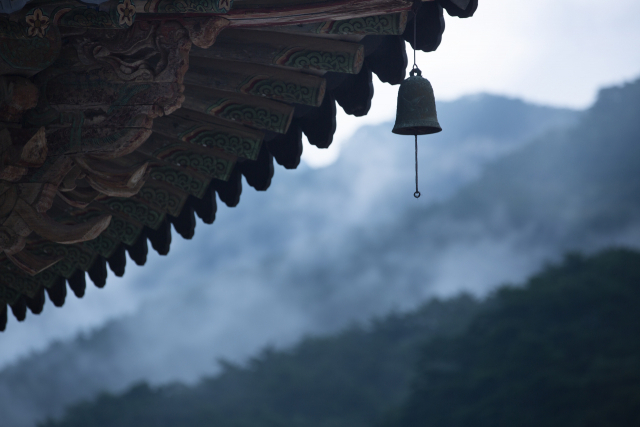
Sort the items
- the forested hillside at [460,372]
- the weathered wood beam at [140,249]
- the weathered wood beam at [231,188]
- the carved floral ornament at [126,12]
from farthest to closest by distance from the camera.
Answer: the forested hillside at [460,372] → the weathered wood beam at [140,249] → the weathered wood beam at [231,188] → the carved floral ornament at [126,12]

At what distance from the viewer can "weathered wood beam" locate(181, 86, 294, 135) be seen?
320 cm

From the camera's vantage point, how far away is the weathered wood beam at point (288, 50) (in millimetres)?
2832

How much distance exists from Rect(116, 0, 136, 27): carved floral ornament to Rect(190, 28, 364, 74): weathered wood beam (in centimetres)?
70

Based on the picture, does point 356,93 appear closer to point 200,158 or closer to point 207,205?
point 200,158

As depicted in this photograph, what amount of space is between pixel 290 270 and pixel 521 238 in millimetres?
17629

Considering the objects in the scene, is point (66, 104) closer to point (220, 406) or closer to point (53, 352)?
point (220, 406)

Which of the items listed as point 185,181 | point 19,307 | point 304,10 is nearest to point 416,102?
point 304,10

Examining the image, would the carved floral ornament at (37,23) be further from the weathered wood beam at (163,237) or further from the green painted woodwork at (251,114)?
the weathered wood beam at (163,237)

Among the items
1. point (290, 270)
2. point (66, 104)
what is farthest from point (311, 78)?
point (290, 270)

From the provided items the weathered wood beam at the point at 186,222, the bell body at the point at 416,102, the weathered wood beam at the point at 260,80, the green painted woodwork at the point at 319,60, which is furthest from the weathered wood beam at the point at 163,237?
the bell body at the point at 416,102

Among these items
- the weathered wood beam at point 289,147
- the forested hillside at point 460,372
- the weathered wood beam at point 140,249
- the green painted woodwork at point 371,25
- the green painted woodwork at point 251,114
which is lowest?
the forested hillside at point 460,372

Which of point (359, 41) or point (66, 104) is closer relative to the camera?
point (66, 104)

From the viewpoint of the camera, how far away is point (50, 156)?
2.68 m

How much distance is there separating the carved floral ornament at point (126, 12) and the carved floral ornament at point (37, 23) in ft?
0.93
